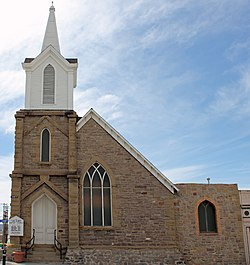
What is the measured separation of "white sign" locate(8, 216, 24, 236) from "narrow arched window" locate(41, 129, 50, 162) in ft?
11.3

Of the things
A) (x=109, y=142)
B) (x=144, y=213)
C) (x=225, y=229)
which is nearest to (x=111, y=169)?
(x=109, y=142)

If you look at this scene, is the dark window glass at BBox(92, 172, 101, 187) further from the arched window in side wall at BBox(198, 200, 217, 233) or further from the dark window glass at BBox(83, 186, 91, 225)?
the arched window in side wall at BBox(198, 200, 217, 233)

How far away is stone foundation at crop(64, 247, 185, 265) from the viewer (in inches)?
806

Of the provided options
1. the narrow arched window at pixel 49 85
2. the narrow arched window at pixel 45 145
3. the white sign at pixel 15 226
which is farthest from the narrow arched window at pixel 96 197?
the narrow arched window at pixel 49 85

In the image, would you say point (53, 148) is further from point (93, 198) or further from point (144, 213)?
point (144, 213)

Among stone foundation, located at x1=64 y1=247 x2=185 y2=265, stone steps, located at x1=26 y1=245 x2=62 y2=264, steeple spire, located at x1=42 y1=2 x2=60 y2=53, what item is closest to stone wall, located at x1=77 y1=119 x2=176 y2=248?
stone foundation, located at x1=64 y1=247 x2=185 y2=265

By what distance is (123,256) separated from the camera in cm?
2080

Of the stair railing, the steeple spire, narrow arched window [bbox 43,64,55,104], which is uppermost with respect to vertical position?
the steeple spire

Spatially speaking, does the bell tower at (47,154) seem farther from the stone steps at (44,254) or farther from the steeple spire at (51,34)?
the steeple spire at (51,34)

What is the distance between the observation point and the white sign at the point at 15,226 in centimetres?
2070

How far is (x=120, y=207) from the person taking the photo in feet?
71.9

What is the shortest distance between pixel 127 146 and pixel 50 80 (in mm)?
6033

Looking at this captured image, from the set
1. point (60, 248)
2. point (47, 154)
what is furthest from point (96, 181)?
point (60, 248)

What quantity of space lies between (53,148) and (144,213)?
5.99 metres
